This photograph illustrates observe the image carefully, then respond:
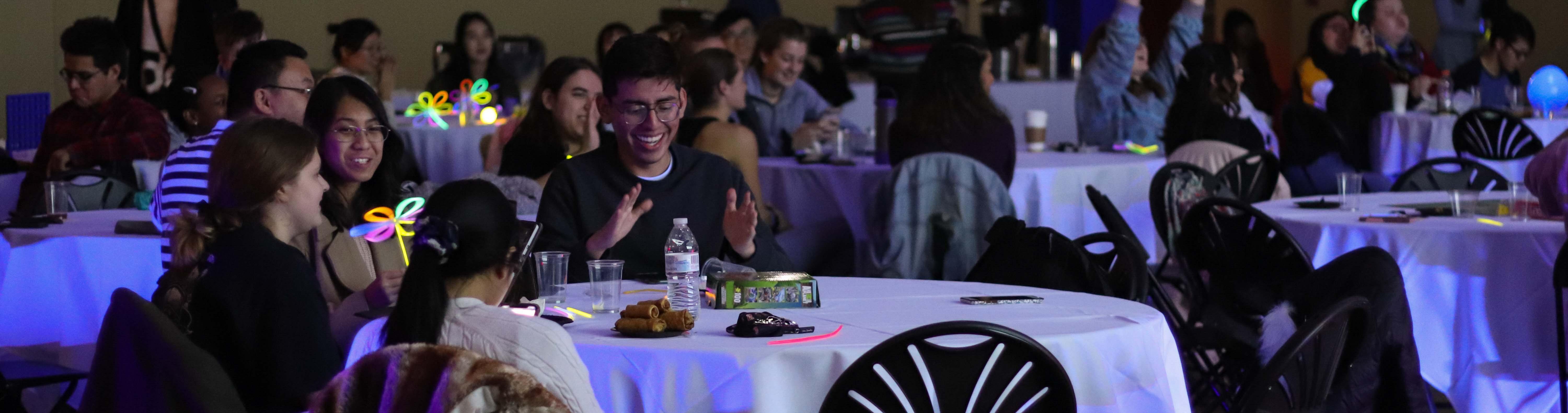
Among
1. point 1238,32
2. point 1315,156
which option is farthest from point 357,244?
point 1238,32

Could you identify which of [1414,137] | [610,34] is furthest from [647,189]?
[610,34]

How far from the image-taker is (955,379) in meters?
2.19

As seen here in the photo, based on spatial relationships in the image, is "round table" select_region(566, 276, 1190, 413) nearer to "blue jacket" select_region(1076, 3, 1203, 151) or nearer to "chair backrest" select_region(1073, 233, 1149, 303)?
"chair backrest" select_region(1073, 233, 1149, 303)

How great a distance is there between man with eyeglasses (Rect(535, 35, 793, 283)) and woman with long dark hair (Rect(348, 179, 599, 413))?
103 cm

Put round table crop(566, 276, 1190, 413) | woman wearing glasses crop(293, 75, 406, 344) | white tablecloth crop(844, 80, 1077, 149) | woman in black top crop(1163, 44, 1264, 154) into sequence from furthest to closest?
white tablecloth crop(844, 80, 1077, 149) < woman in black top crop(1163, 44, 1264, 154) < woman wearing glasses crop(293, 75, 406, 344) < round table crop(566, 276, 1190, 413)

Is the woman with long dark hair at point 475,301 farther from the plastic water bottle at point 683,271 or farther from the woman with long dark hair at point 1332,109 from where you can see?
the woman with long dark hair at point 1332,109

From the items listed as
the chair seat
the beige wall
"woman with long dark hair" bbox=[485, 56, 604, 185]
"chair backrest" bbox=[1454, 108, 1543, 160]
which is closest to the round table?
the chair seat

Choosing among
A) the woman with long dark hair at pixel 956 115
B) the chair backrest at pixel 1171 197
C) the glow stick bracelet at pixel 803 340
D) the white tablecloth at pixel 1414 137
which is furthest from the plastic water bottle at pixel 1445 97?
the glow stick bracelet at pixel 803 340

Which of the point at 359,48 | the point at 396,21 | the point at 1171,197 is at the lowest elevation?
the point at 1171,197

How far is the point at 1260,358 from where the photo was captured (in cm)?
265

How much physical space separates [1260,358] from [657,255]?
54.3 inches

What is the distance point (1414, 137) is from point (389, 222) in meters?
6.49

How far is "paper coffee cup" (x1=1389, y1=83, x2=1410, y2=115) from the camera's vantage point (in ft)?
26.2

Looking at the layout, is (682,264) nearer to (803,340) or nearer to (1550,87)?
(803,340)
